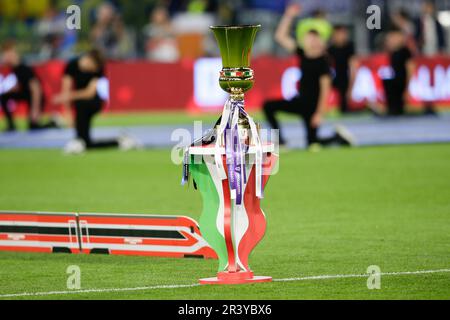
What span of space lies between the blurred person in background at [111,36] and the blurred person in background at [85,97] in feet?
36.0

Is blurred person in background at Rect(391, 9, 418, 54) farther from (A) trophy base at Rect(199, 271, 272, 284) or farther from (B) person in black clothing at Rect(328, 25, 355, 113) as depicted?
(A) trophy base at Rect(199, 271, 272, 284)

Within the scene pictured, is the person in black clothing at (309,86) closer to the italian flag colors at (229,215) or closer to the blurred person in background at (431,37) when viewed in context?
the italian flag colors at (229,215)

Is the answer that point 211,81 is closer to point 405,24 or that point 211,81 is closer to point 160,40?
point 160,40

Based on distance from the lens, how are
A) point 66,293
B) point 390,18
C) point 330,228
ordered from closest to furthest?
point 66,293 → point 330,228 → point 390,18

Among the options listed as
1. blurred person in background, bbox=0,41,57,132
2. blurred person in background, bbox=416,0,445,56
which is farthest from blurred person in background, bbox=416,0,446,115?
blurred person in background, bbox=0,41,57,132

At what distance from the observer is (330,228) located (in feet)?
40.9

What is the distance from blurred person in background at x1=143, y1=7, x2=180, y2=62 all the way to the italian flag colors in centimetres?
2349

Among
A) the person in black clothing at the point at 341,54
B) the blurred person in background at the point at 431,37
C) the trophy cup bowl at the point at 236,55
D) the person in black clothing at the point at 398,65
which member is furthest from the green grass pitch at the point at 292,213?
the blurred person in background at the point at 431,37

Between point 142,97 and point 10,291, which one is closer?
point 10,291

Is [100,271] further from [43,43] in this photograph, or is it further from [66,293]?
[43,43]

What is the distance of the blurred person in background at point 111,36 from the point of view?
33.3 meters

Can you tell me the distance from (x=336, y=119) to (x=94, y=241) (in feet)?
58.6

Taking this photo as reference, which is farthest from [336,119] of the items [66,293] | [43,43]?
[66,293]

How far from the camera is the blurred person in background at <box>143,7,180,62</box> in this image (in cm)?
3288
